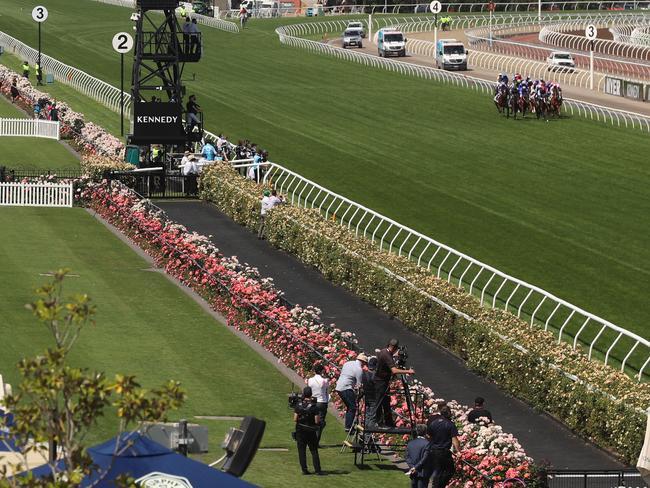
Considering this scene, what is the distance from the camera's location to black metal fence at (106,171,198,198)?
46.2m

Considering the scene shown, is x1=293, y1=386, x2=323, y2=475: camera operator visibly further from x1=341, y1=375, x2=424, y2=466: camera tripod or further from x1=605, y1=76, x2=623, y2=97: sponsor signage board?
x1=605, y1=76, x2=623, y2=97: sponsor signage board

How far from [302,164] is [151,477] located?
3842 centimetres

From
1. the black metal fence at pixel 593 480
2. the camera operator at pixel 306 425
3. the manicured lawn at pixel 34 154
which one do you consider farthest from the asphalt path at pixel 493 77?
the camera operator at pixel 306 425

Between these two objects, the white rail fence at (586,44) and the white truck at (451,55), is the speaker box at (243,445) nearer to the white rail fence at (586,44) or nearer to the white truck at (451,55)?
the white truck at (451,55)

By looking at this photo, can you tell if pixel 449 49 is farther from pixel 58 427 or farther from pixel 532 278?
pixel 58 427

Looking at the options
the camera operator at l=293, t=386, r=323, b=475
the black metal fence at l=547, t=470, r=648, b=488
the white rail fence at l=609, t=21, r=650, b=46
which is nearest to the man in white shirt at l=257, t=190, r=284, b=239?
the camera operator at l=293, t=386, r=323, b=475

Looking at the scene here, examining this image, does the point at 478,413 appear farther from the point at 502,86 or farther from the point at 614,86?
the point at 614,86

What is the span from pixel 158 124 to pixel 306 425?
2907 centimetres

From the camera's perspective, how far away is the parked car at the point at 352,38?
93.8 meters

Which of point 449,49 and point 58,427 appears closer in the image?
point 58,427

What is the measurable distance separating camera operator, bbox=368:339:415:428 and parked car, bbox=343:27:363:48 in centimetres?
7154

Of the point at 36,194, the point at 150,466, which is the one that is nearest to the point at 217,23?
the point at 36,194

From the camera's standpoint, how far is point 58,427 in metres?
12.9

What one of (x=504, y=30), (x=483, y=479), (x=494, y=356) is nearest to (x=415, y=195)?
(x=494, y=356)
